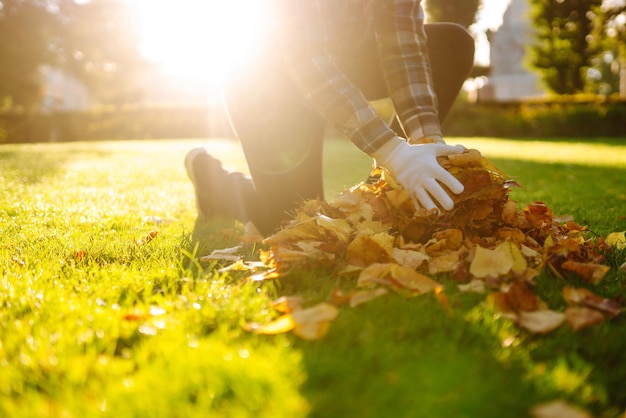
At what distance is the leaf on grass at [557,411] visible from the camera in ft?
2.85

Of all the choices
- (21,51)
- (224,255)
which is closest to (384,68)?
(224,255)

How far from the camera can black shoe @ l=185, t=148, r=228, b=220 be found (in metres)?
2.75

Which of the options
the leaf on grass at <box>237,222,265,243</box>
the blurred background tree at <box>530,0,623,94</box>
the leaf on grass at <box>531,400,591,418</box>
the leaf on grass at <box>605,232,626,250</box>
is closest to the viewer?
the leaf on grass at <box>531,400,591,418</box>

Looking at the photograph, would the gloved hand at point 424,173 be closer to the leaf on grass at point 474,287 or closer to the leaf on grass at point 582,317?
the leaf on grass at point 474,287

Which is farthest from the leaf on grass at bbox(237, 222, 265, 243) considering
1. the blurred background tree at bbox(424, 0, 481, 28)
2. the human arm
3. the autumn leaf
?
the blurred background tree at bbox(424, 0, 481, 28)

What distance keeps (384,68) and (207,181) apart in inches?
43.9

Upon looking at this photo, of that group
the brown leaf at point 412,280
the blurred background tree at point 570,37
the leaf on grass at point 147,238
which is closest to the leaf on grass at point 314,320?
the brown leaf at point 412,280

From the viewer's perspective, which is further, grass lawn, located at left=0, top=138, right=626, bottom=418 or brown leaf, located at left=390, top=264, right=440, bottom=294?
brown leaf, located at left=390, top=264, right=440, bottom=294

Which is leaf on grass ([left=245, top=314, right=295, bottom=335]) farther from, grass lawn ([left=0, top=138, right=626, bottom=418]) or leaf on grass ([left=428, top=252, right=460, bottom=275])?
leaf on grass ([left=428, top=252, right=460, bottom=275])

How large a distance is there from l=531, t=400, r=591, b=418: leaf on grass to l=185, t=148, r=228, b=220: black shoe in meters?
2.06

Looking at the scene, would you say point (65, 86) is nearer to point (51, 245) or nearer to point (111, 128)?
point (111, 128)

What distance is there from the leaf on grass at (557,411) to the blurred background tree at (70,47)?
27.8 metres

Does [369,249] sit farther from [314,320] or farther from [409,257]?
[314,320]

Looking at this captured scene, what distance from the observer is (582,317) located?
1237 mm
